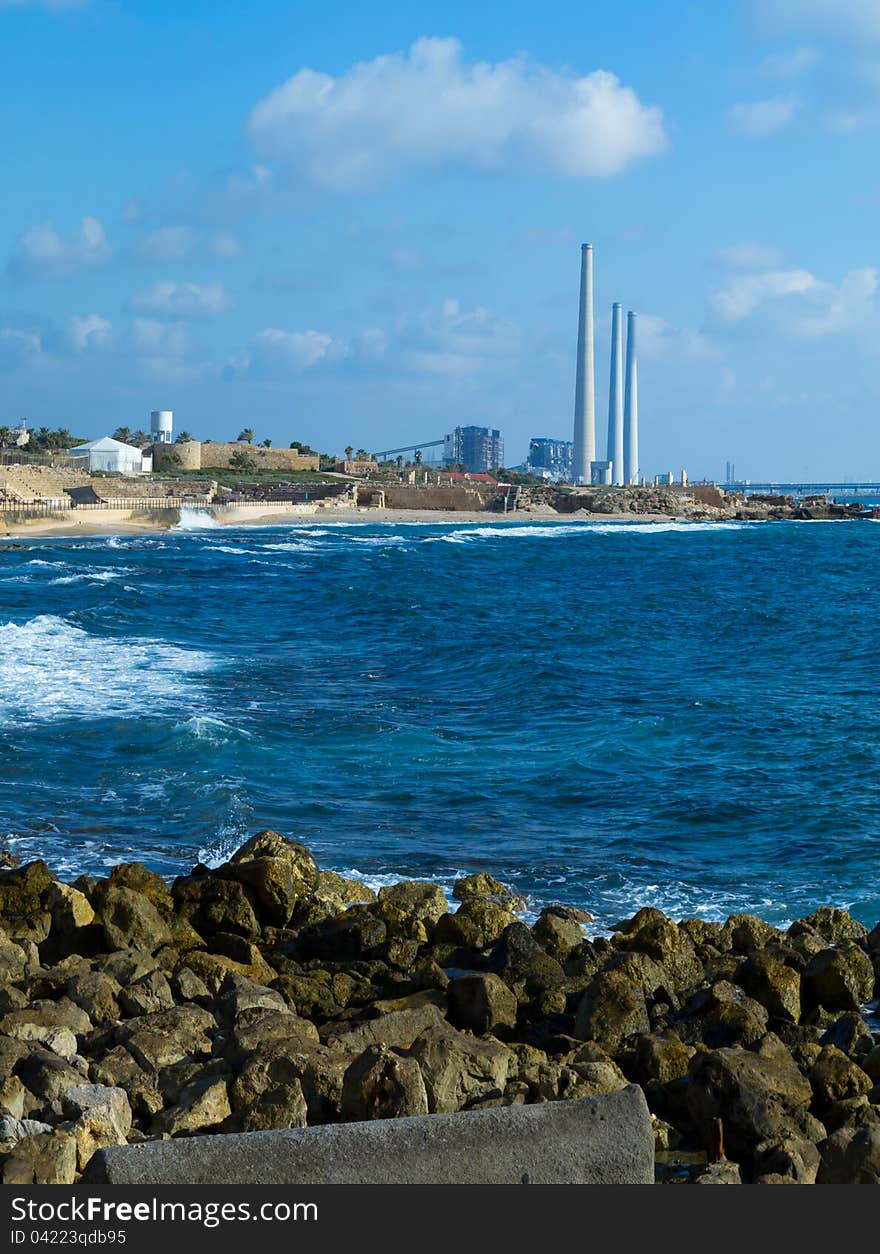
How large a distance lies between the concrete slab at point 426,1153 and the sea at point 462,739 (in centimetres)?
677

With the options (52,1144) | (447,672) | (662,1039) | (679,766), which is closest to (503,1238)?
(52,1144)

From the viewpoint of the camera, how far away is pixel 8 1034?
6.90 m

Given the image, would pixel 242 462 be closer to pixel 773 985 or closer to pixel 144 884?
pixel 144 884

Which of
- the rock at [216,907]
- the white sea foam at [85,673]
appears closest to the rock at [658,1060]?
the rock at [216,907]

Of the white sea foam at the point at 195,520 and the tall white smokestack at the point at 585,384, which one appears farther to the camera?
the tall white smokestack at the point at 585,384

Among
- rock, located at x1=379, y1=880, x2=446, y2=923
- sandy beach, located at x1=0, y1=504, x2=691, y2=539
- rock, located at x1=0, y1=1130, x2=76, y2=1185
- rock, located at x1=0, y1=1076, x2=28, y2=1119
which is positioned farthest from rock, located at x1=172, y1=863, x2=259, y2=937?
sandy beach, located at x1=0, y1=504, x2=691, y2=539

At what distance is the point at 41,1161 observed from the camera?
17.7ft

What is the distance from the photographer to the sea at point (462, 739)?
13.6 metres

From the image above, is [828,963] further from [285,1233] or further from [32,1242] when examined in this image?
[32,1242]

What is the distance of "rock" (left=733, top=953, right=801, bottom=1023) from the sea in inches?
110

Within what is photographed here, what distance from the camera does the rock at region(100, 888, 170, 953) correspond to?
30.8ft

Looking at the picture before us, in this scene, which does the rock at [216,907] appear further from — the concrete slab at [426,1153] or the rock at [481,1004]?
the concrete slab at [426,1153]

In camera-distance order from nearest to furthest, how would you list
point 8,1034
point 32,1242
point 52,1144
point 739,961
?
point 32,1242 → point 52,1144 → point 8,1034 → point 739,961

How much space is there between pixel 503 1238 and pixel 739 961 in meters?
5.69
